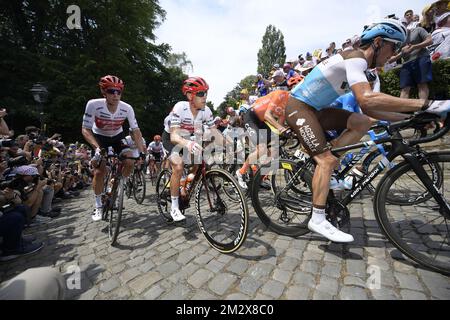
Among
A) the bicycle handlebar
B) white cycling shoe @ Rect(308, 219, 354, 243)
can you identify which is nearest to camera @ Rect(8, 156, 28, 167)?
white cycling shoe @ Rect(308, 219, 354, 243)

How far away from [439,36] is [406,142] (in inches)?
300

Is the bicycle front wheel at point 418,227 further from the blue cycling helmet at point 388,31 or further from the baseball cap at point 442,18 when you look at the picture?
the baseball cap at point 442,18

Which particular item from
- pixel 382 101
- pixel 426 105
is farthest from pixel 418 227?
pixel 382 101

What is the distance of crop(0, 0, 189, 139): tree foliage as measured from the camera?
51.4ft

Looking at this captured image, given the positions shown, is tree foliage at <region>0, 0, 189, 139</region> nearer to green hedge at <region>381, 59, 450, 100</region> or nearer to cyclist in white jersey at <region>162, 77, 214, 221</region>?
cyclist in white jersey at <region>162, 77, 214, 221</region>

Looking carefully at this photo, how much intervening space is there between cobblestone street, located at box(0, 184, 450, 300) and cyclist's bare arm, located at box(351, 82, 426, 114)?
155cm

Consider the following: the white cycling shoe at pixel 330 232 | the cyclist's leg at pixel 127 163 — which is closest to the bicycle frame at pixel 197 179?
the cyclist's leg at pixel 127 163

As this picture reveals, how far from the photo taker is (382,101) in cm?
208

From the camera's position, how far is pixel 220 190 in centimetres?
325

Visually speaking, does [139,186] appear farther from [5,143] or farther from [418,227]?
[418,227]

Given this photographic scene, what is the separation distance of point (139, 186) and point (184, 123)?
11.7ft

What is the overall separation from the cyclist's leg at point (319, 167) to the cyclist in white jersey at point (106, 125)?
2787 millimetres

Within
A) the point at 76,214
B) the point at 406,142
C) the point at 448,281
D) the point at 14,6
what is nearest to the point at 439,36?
the point at 406,142
